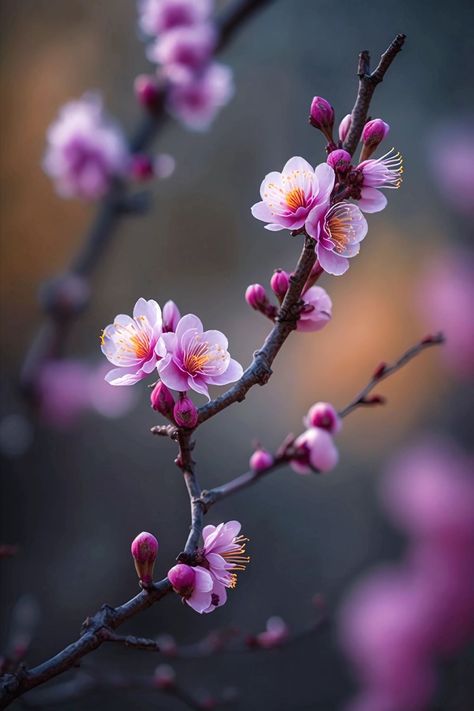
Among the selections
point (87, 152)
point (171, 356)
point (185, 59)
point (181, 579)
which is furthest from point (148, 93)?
point (181, 579)

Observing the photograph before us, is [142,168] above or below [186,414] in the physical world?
above

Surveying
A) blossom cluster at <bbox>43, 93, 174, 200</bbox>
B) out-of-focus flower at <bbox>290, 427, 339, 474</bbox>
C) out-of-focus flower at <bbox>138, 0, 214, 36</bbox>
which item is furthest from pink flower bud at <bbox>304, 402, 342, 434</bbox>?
out-of-focus flower at <bbox>138, 0, 214, 36</bbox>

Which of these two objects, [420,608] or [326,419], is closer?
[326,419]

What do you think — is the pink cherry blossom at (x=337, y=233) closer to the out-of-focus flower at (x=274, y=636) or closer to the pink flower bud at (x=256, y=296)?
the pink flower bud at (x=256, y=296)

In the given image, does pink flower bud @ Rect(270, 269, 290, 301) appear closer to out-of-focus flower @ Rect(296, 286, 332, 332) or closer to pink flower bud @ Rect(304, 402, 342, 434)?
out-of-focus flower @ Rect(296, 286, 332, 332)

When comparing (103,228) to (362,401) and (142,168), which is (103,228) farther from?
(362,401)

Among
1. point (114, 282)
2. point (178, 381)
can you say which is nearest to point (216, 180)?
point (114, 282)

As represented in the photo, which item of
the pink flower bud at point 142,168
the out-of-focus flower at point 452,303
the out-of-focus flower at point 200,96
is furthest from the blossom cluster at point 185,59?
the out-of-focus flower at point 452,303

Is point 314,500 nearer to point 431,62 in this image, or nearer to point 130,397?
point 130,397
